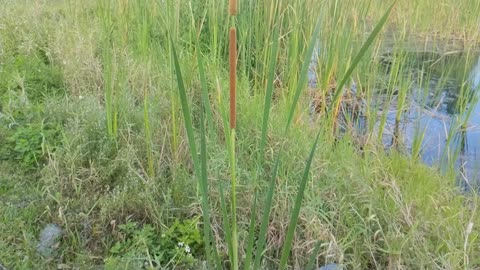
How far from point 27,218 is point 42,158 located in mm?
432

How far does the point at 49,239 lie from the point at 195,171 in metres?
0.71

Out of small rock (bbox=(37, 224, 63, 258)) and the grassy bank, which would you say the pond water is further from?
small rock (bbox=(37, 224, 63, 258))

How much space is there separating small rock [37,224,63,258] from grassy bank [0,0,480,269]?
0.02 meters

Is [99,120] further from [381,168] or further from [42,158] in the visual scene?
[381,168]

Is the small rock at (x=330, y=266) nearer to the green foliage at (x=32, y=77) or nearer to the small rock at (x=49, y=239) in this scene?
the small rock at (x=49, y=239)

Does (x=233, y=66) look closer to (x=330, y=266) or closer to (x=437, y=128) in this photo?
(x=330, y=266)

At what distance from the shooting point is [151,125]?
7.30 ft

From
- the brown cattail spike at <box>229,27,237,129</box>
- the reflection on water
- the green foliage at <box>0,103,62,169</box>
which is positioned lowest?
the reflection on water

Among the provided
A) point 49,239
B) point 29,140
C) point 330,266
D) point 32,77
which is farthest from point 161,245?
point 32,77

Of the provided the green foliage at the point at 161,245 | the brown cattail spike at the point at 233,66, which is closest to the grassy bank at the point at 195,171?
the green foliage at the point at 161,245

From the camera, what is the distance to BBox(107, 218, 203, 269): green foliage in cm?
165

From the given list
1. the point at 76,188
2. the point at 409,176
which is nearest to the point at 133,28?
the point at 76,188

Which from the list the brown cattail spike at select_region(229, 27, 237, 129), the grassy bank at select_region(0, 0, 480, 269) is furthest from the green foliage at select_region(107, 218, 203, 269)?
the brown cattail spike at select_region(229, 27, 237, 129)

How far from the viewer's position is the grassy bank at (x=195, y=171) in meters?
1.72
